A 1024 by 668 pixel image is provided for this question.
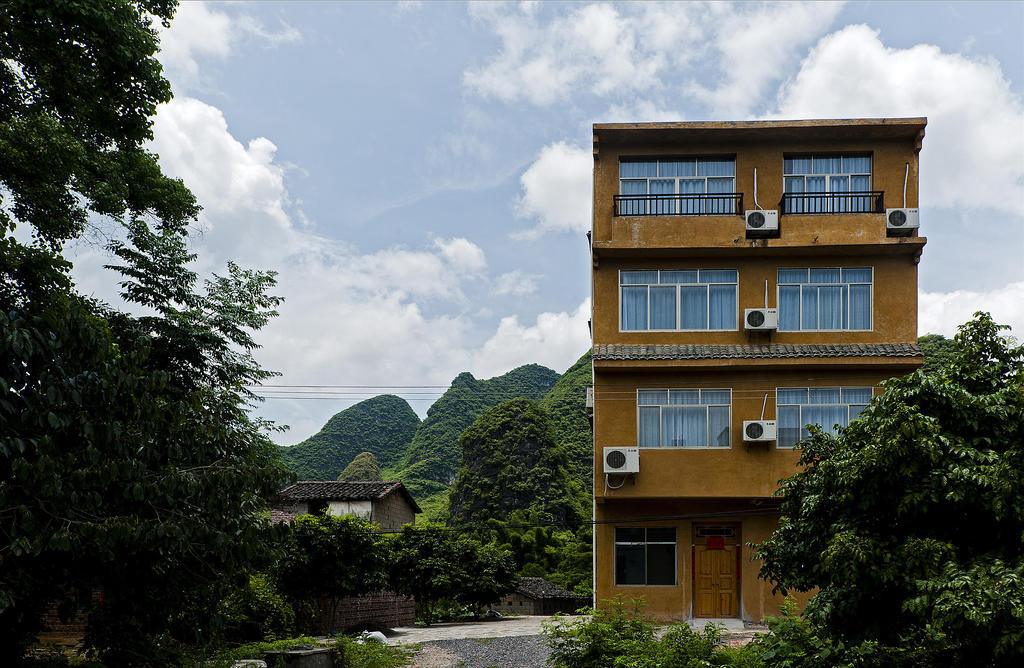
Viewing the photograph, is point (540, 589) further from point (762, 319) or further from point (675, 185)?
point (675, 185)

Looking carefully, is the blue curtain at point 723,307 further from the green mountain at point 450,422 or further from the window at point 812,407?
the green mountain at point 450,422

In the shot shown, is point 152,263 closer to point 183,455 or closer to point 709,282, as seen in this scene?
point 183,455

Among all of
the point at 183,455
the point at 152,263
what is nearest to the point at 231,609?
the point at 152,263

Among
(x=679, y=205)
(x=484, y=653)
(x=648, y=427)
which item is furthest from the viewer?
(x=679, y=205)

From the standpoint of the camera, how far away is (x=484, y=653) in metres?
16.5

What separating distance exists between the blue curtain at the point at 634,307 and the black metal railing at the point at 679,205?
5.77ft

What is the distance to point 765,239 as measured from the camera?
18.1 meters

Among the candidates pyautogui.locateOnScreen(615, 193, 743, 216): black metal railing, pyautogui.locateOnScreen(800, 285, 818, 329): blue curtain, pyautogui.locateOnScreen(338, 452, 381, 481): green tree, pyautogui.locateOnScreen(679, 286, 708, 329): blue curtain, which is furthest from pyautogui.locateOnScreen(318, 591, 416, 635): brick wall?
pyautogui.locateOnScreen(338, 452, 381, 481): green tree

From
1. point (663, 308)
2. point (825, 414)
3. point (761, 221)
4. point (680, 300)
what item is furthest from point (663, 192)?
point (825, 414)

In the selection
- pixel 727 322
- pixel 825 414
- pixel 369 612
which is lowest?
pixel 369 612

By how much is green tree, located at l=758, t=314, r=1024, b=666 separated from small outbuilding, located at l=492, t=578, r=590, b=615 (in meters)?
23.9

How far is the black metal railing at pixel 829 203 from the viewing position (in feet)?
60.4

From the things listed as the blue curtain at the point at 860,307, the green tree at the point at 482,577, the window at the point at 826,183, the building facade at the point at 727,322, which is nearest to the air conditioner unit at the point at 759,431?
the building facade at the point at 727,322

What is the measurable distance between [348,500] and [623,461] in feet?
43.0
